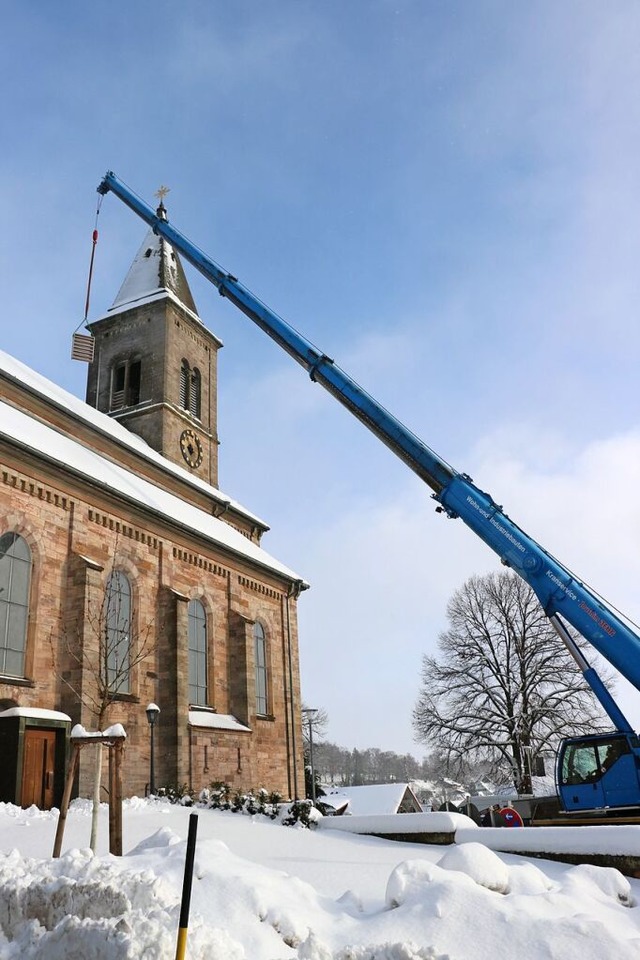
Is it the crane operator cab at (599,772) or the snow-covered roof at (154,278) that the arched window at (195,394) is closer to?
the snow-covered roof at (154,278)

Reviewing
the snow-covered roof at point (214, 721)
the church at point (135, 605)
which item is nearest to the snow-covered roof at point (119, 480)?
the church at point (135, 605)

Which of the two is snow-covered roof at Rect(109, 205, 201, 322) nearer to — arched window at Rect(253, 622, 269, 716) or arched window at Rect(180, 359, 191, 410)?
arched window at Rect(180, 359, 191, 410)

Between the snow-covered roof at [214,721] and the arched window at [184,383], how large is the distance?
60.4 ft

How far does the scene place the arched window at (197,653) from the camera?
25602mm

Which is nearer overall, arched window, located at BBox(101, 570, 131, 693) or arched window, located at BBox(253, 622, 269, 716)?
arched window, located at BBox(101, 570, 131, 693)

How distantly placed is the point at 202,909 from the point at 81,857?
4.46 feet

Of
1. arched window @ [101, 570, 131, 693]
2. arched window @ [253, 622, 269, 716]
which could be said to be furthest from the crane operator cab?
arched window @ [253, 622, 269, 716]

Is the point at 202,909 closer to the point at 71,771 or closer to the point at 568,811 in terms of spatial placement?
the point at 71,771

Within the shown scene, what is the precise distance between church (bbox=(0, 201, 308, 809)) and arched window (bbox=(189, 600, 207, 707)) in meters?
0.07

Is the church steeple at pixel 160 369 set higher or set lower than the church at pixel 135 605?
higher

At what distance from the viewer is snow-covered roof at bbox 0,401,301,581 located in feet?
69.2

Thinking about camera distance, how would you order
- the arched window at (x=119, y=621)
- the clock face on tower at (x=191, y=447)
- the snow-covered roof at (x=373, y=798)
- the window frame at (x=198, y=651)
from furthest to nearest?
the snow-covered roof at (x=373, y=798), the clock face on tower at (x=191, y=447), the window frame at (x=198, y=651), the arched window at (x=119, y=621)

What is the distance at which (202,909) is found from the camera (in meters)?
6.42

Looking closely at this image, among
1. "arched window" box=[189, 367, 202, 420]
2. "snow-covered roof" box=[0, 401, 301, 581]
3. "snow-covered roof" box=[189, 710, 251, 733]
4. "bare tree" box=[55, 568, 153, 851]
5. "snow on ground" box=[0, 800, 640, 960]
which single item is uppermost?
"arched window" box=[189, 367, 202, 420]
